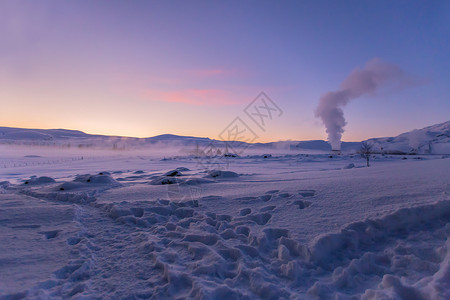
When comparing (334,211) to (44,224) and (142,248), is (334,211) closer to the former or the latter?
(142,248)

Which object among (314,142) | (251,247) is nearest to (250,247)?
(251,247)

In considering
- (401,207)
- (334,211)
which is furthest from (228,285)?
(401,207)

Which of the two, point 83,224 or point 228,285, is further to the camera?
point 83,224

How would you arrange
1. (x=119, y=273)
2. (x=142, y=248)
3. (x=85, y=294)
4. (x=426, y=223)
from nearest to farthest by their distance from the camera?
(x=85, y=294)
(x=119, y=273)
(x=426, y=223)
(x=142, y=248)

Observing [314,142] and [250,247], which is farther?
[314,142]

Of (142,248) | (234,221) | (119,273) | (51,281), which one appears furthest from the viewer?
(234,221)

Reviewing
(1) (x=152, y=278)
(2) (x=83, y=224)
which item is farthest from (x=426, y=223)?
(2) (x=83, y=224)

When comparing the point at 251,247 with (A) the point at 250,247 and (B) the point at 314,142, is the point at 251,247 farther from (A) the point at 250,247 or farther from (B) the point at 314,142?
(B) the point at 314,142

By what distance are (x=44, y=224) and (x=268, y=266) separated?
3.73 meters

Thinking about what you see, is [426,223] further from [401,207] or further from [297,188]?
[297,188]

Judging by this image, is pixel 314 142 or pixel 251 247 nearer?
pixel 251 247

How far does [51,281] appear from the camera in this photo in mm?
2270

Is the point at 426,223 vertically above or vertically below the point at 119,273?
above

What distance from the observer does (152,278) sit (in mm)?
2381
